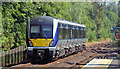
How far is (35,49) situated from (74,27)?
7392 mm

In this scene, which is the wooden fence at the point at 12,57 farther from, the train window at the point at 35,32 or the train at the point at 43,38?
the train window at the point at 35,32

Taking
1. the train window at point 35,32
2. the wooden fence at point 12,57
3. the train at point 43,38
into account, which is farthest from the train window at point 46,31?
the wooden fence at point 12,57

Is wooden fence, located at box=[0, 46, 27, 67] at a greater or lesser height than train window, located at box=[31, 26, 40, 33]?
lesser

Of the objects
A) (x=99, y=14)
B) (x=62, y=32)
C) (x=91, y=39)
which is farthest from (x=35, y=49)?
(x=99, y=14)

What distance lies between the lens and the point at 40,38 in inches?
684

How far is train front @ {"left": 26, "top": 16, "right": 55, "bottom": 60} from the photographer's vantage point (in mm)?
17328

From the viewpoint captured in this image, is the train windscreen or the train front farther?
the train windscreen

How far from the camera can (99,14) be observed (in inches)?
2660

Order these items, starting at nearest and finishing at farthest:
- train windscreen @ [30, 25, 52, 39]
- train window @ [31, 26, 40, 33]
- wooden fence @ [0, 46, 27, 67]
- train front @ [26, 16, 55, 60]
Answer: train front @ [26, 16, 55, 60]
train windscreen @ [30, 25, 52, 39]
train window @ [31, 26, 40, 33]
wooden fence @ [0, 46, 27, 67]

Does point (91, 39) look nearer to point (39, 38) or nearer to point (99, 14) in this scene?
point (99, 14)

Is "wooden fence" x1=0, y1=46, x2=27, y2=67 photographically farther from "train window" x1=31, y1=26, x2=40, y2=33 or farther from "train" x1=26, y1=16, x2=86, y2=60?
"train window" x1=31, y1=26, x2=40, y2=33

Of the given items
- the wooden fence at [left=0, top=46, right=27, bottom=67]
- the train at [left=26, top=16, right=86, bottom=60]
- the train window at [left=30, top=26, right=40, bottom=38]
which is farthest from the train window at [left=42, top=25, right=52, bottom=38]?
the wooden fence at [left=0, top=46, right=27, bottom=67]

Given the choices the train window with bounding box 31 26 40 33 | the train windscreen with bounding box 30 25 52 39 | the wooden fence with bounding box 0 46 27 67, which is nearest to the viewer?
the train windscreen with bounding box 30 25 52 39

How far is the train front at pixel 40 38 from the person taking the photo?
56.9ft
